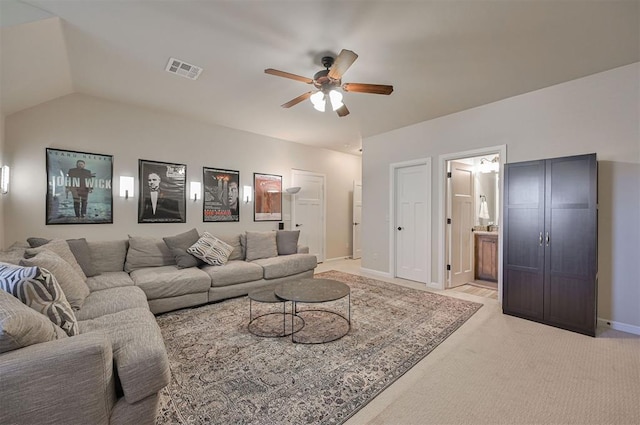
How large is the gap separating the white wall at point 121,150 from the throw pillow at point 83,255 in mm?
615

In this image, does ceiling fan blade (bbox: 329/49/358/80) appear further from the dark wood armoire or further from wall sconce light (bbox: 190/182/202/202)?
wall sconce light (bbox: 190/182/202/202)

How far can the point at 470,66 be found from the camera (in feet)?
9.25

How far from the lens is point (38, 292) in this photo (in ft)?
4.78

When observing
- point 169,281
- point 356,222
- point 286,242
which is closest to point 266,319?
point 169,281

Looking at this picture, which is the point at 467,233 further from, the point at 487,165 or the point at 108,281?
the point at 108,281

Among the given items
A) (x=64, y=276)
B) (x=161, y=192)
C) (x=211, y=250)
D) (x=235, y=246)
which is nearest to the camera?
(x=64, y=276)

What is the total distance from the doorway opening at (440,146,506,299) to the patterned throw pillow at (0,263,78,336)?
4376 millimetres

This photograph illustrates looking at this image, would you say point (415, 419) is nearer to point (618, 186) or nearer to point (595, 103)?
point (618, 186)

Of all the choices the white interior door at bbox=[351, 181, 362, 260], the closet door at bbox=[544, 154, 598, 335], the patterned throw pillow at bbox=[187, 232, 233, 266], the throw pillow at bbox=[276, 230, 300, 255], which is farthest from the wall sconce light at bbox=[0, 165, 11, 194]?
the white interior door at bbox=[351, 181, 362, 260]

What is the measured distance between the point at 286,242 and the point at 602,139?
4.22m

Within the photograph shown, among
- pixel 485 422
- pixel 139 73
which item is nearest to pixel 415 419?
pixel 485 422

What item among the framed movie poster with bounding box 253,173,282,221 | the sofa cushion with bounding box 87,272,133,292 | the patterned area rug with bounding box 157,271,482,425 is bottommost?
the patterned area rug with bounding box 157,271,482,425

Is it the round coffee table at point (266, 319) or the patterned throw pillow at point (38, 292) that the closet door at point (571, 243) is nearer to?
the round coffee table at point (266, 319)

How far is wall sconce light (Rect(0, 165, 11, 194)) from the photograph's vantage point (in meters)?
2.89
